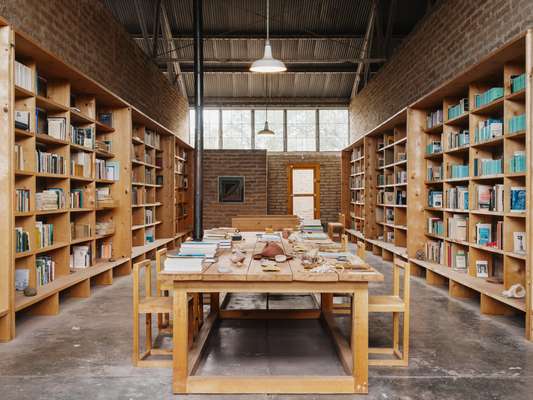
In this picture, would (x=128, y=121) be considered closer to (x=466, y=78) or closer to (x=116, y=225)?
(x=116, y=225)

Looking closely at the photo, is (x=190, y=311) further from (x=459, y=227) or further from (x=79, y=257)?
(x=459, y=227)

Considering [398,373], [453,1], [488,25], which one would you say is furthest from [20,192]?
[453,1]

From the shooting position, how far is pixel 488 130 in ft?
17.2

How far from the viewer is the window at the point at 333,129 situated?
15492mm

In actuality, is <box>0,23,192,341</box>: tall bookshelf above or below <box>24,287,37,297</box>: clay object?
above

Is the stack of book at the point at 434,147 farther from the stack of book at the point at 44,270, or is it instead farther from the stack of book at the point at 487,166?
the stack of book at the point at 44,270

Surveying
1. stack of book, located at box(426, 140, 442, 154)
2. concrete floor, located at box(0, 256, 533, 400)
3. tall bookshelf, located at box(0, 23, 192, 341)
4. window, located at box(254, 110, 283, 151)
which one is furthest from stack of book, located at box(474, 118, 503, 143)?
window, located at box(254, 110, 283, 151)

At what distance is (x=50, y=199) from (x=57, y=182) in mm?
459

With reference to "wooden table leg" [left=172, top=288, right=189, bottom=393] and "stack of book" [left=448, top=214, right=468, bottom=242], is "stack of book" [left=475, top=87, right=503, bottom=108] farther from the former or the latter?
"wooden table leg" [left=172, top=288, right=189, bottom=393]

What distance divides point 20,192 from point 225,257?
7.32 feet

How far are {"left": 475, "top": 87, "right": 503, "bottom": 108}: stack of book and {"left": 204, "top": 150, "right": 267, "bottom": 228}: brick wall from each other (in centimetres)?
943

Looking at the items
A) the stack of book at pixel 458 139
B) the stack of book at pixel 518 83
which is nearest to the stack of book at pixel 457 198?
the stack of book at pixel 458 139

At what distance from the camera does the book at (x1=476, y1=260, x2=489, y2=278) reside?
18.2 ft

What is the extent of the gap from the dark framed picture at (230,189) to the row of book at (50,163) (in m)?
9.21
